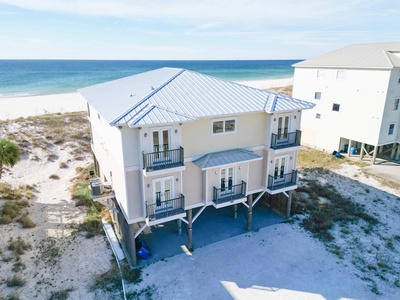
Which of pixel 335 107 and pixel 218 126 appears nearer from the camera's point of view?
pixel 218 126

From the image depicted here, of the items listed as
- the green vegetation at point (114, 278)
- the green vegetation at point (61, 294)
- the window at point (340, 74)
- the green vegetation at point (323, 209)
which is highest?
the window at point (340, 74)

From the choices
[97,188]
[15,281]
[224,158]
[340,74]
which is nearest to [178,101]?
[224,158]

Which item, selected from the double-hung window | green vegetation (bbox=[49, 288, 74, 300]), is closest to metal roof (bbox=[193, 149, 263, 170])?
the double-hung window

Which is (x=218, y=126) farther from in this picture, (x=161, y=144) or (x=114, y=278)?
(x=114, y=278)

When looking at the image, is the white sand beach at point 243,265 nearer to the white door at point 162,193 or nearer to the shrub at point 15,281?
the shrub at point 15,281

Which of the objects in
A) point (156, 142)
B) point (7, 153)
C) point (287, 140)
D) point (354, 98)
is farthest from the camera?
point (354, 98)

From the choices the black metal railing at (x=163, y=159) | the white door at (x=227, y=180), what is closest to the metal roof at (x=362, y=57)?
the white door at (x=227, y=180)

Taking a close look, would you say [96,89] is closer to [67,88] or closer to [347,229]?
[347,229]
